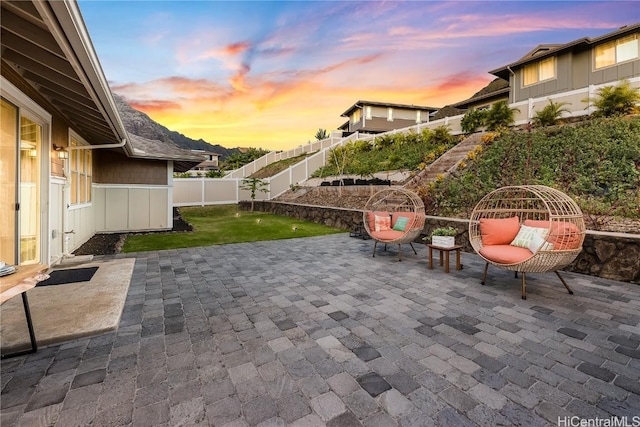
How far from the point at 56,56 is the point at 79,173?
15.8 feet

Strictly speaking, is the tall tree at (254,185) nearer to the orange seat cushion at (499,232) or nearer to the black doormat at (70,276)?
the black doormat at (70,276)

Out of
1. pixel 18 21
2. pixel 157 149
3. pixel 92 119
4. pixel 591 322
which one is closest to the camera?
pixel 18 21

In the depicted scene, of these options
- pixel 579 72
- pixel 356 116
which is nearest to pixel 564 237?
pixel 579 72

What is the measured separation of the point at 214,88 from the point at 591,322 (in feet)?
58.6

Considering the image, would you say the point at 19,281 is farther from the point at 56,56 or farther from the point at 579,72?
the point at 579,72

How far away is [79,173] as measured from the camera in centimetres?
653

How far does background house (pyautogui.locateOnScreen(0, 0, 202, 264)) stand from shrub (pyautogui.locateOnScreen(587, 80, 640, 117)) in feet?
39.2

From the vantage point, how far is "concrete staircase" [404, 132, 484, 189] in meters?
9.67

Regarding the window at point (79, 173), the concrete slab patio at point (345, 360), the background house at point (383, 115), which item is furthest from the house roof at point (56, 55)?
the background house at point (383, 115)

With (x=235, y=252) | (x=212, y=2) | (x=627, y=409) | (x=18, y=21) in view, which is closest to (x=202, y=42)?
(x=212, y=2)

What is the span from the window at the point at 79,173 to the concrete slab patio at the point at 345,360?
3.86 meters

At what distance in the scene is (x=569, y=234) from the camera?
142 inches

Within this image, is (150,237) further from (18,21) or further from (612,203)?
(612,203)

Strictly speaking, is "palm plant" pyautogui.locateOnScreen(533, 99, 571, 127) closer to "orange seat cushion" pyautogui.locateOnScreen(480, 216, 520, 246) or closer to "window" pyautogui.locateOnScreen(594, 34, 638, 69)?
"window" pyautogui.locateOnScreen(594, 34, 638, 69)
